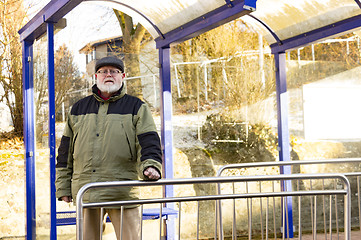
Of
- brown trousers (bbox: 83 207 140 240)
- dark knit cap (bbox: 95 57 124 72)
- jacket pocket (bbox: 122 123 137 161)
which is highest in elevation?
dark knit cap (bbox: 95 57 124 72)

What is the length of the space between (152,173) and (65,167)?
2.78ft

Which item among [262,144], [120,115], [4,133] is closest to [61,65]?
[4,133]

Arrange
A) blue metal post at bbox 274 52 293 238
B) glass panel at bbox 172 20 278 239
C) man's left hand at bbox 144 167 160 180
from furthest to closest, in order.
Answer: glass panel at bbox 172 20 278 239, blue metal post at bbox 274 52 293 238, man's left hand at bbox 144 167 160 180

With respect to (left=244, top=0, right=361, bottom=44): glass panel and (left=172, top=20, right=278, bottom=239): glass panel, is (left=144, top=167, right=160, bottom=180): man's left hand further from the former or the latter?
(left=172, top=20, right=278, bottom=239): glass panel

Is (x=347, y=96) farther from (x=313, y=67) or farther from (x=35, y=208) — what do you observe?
(x=35, y=208)

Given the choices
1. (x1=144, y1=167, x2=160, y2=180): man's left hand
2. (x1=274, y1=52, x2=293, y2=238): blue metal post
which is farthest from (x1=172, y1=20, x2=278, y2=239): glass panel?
(x1=144, y1=167, x2=160, y2=180): man's left hand

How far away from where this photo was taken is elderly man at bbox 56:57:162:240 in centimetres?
377

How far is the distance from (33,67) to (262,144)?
4.84 meters

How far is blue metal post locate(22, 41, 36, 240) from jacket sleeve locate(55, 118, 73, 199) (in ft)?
6.84

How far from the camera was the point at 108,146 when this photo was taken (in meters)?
3.79

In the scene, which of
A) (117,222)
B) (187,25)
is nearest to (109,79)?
(117,222)

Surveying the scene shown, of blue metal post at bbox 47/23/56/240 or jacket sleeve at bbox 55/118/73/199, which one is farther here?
blue metal post at bbox 47/23/56/240

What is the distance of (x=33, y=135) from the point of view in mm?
5945

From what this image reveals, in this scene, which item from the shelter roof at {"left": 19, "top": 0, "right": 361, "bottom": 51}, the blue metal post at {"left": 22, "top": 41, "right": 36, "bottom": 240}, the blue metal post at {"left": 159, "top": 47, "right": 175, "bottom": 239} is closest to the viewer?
the shelter roof at {"left": 19, "top": 0, "right": 361, "bottom": 51}
